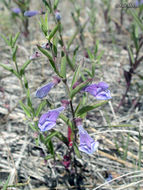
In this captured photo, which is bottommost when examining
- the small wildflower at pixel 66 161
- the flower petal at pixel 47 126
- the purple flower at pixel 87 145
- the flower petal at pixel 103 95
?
the small wildflower at pixel 66 161

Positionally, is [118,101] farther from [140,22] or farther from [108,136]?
Answer: [140,22]

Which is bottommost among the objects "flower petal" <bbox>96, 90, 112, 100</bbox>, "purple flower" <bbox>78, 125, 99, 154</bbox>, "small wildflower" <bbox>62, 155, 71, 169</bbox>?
"small wildflower" <bbox>62, 155, 71, 169</bbox>

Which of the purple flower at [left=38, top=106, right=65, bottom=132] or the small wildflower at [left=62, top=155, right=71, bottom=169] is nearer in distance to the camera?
the purple flower at [left=38, top=106, right=65, bottom=132]

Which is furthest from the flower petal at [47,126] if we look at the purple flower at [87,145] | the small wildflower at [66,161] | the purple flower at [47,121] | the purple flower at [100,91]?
the small wildflower at [66,161]

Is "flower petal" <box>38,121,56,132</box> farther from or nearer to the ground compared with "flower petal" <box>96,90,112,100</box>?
nearer to the ground

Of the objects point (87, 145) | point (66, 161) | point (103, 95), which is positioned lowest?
point (66, 161)

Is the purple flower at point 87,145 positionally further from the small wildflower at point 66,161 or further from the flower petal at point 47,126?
the small wildflower at point 66,161

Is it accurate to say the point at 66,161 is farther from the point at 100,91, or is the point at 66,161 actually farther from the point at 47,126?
the point at 100,91

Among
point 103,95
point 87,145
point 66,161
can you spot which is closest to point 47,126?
point 87,145

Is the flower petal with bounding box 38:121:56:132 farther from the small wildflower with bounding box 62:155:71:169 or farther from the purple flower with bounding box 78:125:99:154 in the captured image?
the small wildflower with bounding box 62:155:71:169

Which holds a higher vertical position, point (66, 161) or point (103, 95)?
point (103, 95)

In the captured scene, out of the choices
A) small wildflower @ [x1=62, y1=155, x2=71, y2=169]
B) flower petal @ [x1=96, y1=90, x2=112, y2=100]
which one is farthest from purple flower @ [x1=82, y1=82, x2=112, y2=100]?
small wildflower @ [x1=62, y1=155, x2=71, y2=169]
